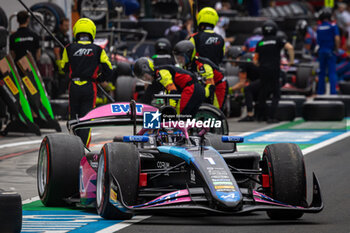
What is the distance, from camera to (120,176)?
26.1 ft

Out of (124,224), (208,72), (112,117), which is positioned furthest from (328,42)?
(124,224)

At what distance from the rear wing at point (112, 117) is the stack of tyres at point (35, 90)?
6.83 m

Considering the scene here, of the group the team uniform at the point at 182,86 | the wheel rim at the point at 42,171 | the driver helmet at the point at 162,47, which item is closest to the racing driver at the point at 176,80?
the team uniform at the point at 182,86

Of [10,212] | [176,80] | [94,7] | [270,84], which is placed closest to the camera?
[10,212]

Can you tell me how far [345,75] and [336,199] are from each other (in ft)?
64.1

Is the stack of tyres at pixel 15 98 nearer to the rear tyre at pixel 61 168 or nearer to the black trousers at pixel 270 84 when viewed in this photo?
the black trousers at pixel 270 84

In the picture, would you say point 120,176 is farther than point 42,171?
No

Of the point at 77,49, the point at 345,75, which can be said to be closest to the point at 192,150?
the point at 77,49

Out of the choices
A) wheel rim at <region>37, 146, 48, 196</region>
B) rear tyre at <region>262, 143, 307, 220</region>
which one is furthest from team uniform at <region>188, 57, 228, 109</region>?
rear tyre at <region>262, 143, 307, 220</region>

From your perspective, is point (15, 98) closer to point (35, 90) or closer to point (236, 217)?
point (35, 90)

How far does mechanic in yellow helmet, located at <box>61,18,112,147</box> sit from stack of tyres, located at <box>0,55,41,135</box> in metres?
4.15

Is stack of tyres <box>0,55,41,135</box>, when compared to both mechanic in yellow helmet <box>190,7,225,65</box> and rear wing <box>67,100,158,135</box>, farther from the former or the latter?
rear wing <box>67,100,158,135</box>

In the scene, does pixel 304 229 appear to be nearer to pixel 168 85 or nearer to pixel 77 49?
pixel 168 85

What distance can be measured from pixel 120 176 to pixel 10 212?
1207 mm
